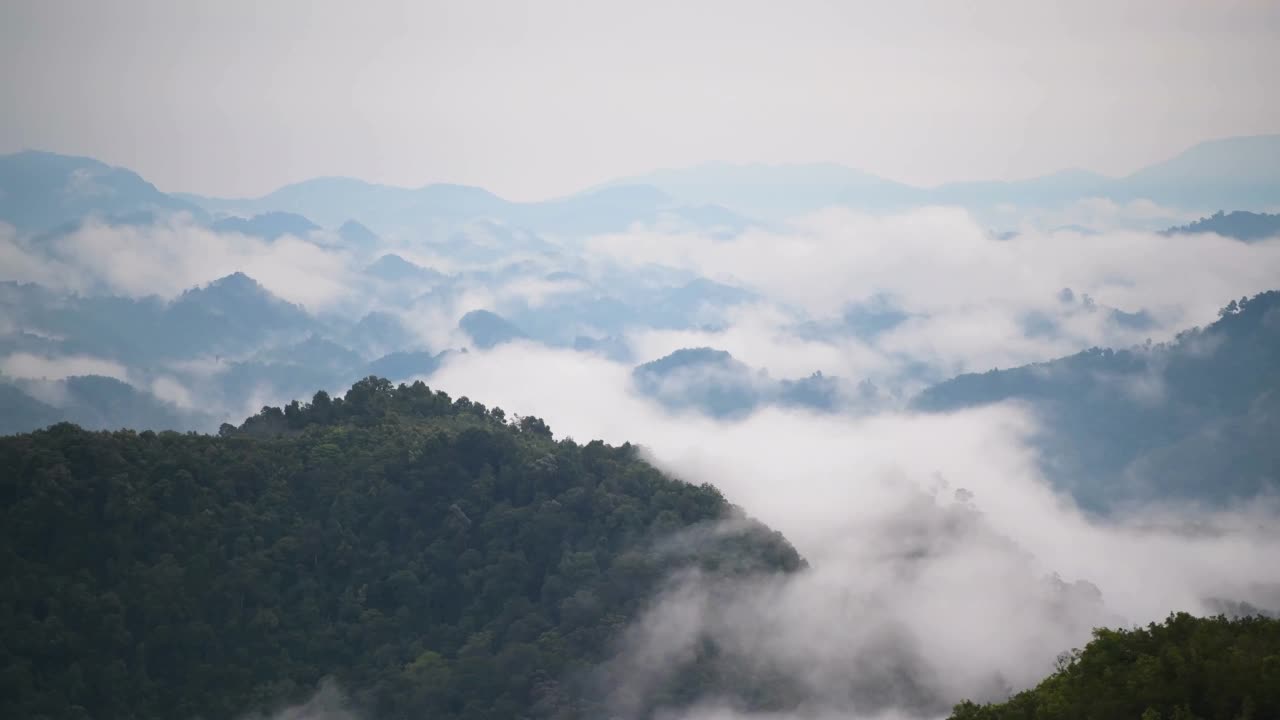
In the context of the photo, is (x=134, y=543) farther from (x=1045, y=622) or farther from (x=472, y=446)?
(x=1045, y=622)

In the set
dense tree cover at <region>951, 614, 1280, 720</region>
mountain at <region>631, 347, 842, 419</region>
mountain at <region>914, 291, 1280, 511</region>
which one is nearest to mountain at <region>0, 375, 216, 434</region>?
mountain at <region>631, 347, 842, 419</region>

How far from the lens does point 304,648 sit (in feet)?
162

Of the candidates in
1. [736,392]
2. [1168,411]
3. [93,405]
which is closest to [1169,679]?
[1168,411]

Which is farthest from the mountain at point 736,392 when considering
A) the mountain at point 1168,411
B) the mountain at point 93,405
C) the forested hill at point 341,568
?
the forested hill at point 341,568

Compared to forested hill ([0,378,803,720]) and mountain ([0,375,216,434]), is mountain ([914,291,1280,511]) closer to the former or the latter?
forested hill ([0,378,803,720])

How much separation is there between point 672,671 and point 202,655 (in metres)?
19.5

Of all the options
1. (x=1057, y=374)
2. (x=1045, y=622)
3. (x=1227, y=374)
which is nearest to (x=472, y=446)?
(x=1045, y=622)

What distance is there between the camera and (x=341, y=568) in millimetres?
53250

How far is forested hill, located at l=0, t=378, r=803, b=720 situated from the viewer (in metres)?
46.3

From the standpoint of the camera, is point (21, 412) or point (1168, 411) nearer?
point (1168, 411)

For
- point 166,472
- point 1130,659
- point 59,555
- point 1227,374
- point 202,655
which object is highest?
point 1227,374

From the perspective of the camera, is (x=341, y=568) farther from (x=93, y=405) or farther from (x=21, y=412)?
(x=93, y=405)

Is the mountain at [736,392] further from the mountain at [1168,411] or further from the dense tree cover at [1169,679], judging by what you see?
the dense tree cover at [1169,679]

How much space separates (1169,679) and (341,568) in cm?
3932
